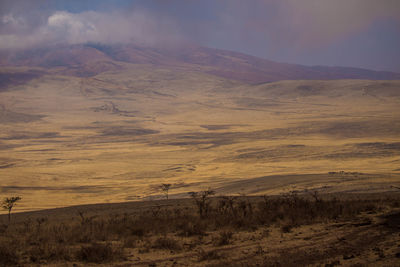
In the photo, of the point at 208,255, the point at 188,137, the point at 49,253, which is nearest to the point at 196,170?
the point at 188,137

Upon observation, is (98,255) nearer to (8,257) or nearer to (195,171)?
(8,257)

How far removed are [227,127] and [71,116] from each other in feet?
148

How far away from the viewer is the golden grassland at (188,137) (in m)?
32.3

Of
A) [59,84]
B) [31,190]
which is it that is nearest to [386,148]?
[31,190]

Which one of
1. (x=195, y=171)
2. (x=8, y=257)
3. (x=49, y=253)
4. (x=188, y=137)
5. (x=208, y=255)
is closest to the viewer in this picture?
(x=208, y=255)

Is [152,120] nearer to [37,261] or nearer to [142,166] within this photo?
[142,166]


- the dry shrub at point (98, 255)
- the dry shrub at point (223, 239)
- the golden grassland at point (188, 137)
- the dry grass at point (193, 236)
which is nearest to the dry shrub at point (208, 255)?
the dry grass at point (193, 236)

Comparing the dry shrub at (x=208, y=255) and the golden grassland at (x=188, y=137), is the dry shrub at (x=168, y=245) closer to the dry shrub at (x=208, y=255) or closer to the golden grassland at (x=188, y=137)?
the dry shrub at (x=208, y=255)

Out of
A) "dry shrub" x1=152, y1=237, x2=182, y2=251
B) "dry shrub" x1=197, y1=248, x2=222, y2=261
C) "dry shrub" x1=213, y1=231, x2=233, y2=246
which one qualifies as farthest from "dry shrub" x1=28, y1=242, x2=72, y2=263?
"dry shrub" x1=213, y1=231, x2=233, y2=246

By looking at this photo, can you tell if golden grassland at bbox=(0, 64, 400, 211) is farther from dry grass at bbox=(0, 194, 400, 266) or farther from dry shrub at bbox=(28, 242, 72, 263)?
dry shrub at bbox=(28, 242, 72, 263)

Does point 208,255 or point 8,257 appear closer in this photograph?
point 208,255

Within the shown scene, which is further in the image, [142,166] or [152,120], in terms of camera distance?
[152,120]

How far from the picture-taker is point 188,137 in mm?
76062

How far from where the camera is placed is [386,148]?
49.8 meters
